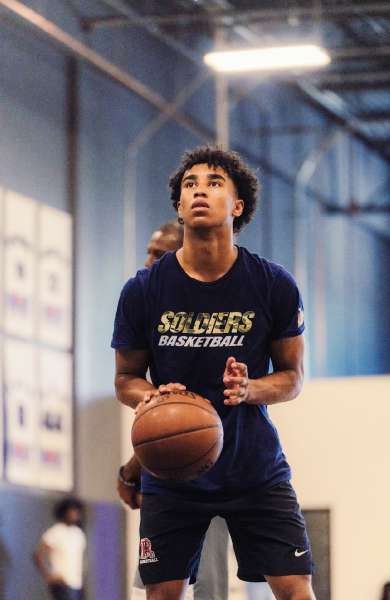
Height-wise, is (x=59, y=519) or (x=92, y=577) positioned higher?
(x=59, y=519)

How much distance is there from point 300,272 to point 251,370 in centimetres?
701

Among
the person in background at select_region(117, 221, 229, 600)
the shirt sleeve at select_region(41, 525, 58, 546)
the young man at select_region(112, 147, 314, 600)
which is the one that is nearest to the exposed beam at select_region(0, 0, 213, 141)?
the person in background at select_region(117, 221, 229, 600)

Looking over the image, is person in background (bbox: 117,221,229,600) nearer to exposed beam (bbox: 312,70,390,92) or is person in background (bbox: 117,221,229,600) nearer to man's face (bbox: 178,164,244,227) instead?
man's face (bbox: 178,164,244,227)

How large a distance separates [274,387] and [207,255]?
43 cm

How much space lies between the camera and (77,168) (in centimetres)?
642

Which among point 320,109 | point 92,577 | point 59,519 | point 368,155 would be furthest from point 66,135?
point 368,155

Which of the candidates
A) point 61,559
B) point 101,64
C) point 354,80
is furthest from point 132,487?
point 354,80

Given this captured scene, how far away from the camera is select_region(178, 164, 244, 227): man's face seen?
8.42 ft

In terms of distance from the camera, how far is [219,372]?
8.30 feet

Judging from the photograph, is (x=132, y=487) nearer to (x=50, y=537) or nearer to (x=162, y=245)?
(x=162, y=245)

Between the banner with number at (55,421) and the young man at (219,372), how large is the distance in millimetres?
3360

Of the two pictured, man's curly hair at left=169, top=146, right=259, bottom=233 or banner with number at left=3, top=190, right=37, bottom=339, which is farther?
banner with number at left=3, top=190, right=37, bottom=339

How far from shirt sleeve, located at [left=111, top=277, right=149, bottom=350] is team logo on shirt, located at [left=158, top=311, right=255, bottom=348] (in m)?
0.10

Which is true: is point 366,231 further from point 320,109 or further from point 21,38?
point 21,38
